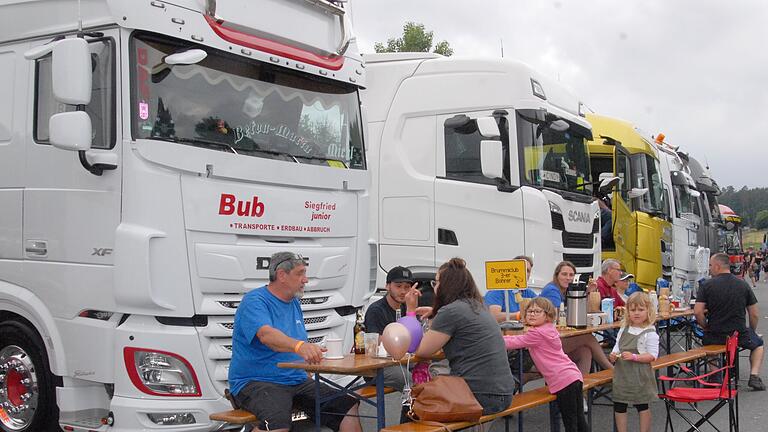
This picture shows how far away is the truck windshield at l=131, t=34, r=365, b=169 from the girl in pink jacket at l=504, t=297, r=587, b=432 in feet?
6.41

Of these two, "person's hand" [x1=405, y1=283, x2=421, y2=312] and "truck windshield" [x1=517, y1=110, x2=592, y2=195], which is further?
"truck windshield" [x1=517, y1=110, x2=592, y2=195]

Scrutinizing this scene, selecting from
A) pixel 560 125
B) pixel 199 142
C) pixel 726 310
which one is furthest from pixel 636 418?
pixel 199 142

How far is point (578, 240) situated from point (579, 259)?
24cm

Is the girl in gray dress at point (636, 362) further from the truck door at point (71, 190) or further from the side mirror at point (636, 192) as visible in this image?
the side mirror at point (636, 192)

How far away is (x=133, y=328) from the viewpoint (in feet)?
18.4

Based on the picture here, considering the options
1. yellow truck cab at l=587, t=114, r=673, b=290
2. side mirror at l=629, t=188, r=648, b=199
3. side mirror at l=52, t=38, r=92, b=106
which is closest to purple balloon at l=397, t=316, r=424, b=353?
side mirror at l=52, t=38, r=92, b=106

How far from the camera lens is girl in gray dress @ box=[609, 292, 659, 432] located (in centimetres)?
686

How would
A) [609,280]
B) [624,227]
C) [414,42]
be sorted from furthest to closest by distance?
1. [414,42]
2. [624,227]
3. [609,280]

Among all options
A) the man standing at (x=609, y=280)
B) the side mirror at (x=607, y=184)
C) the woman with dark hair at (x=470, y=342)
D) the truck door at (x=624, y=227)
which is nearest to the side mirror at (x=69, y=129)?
the woman with dark hair at (x=470, y=342)

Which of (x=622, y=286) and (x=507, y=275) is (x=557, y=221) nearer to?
(x=622, y=286)

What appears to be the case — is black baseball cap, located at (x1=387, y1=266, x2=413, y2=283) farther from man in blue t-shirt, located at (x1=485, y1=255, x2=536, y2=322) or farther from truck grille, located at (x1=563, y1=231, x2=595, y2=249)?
truck grille, located at (x1=563, y1=231, x2=595, y2=249)

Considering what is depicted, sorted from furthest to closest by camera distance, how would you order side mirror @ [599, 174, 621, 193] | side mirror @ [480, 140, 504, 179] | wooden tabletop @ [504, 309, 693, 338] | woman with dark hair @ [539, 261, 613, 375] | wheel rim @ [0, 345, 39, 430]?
side mirror @ [599, 174, 621, 193], side mirror @ [480, 140, 504, 179], woman with dark hair @ [539, 261, 613, 375], wooden tabletop @ [504, 309, 693, 338], wheel rim @ [0, 345, 39, 430]

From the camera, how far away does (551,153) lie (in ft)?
32.5

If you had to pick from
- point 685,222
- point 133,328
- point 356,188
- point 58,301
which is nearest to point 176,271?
point 133,328
